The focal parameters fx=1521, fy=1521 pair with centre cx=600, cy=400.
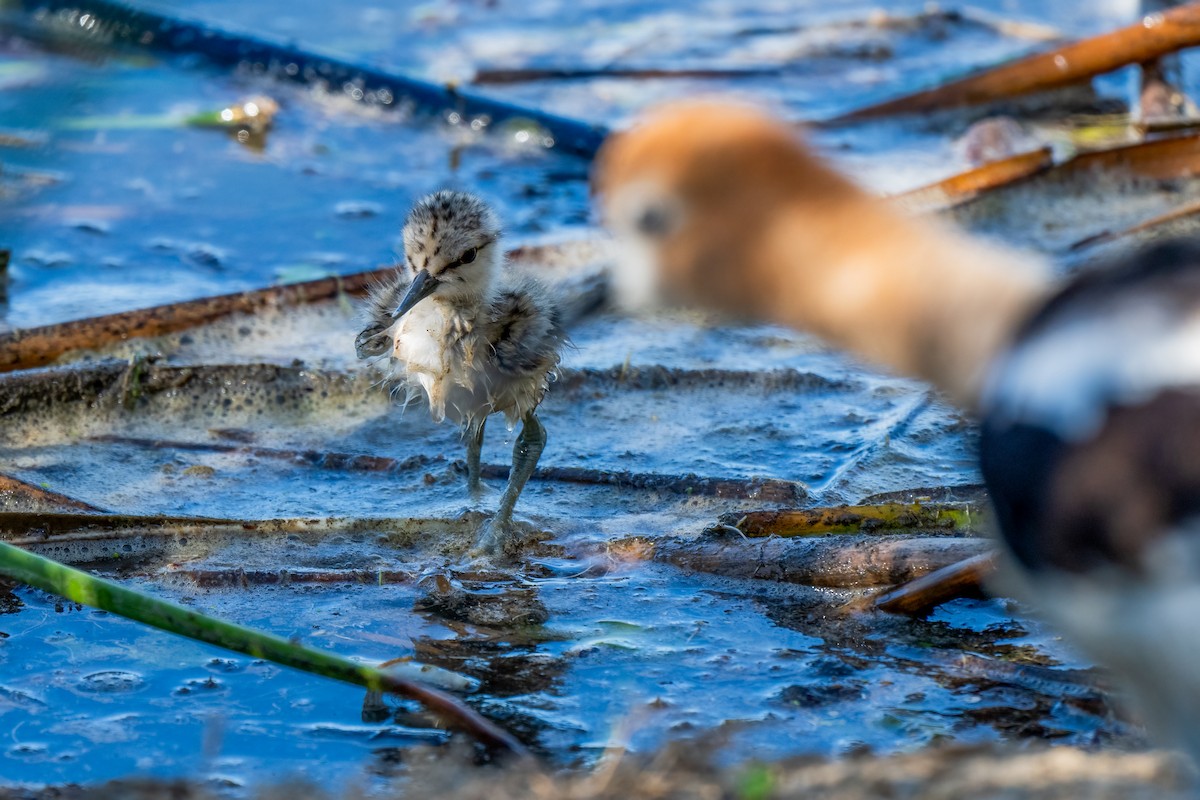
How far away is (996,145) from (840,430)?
300cm

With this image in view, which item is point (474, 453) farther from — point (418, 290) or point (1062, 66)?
point (1062, 66)

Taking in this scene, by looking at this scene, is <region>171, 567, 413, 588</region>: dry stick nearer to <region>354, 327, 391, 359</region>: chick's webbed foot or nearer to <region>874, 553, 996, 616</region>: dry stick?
<region>354, 327, 391, 359</region>: chick's webbed foot

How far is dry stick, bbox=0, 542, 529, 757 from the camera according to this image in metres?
3.22

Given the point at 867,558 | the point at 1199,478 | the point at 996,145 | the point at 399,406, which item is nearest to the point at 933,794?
the point at 1199,478

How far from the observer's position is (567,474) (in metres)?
5.00

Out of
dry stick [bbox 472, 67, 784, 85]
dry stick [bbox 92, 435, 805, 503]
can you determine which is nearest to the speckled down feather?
dry stick [bbox 92, 435, 805, 503]

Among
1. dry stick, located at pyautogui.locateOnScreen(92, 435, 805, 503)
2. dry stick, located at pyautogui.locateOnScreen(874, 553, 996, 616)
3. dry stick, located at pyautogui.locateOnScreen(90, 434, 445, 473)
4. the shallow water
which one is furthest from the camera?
dry stick, located at pyautogui.locateOnScreen(90, 434, 445, 473)

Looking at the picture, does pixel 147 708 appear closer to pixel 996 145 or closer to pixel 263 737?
pixel 263 737

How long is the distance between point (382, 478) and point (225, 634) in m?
1.83

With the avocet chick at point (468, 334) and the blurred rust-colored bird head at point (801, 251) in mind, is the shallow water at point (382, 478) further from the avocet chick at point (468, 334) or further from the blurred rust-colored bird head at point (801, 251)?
the blurred rust-colored bird head at point (801, 251)

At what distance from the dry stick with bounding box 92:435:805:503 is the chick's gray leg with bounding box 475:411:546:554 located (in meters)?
0.15

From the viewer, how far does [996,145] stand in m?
7.64

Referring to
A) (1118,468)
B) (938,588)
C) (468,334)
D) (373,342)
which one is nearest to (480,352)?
(468,334)

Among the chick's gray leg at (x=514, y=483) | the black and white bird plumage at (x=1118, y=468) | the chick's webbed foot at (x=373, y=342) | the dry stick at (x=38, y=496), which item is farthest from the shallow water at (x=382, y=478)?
the black and white bird plumage at (x=1118, y=468)
